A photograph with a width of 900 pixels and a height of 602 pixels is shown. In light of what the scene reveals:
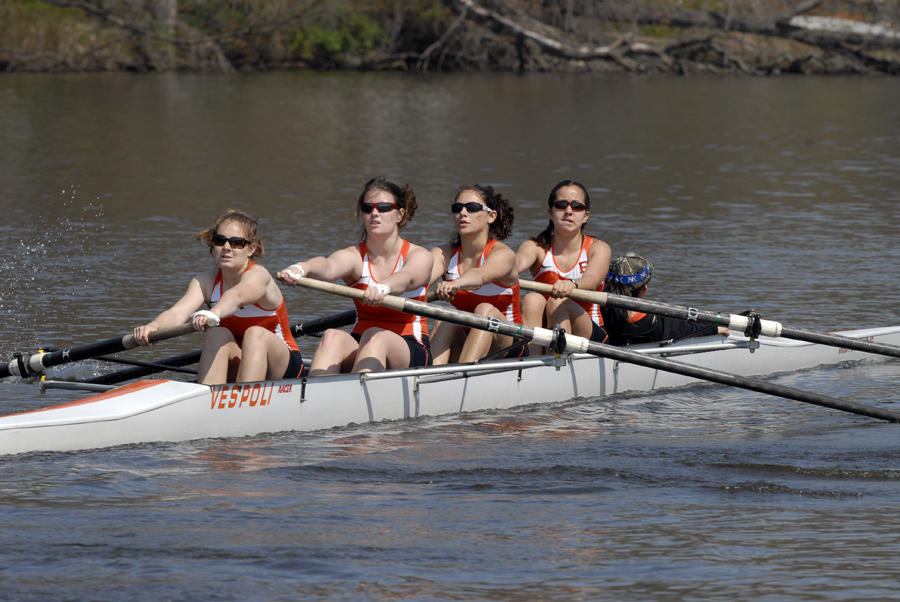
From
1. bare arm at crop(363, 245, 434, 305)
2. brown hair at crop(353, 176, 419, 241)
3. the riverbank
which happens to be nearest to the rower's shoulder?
bare arm at crop(363, 245, 434, 305)

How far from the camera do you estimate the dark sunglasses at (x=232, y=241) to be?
617 centimetres

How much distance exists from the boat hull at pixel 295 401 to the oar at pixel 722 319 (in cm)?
35

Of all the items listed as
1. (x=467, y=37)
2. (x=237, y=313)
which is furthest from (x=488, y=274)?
(x=467, y=37)

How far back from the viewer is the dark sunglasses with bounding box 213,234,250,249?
6172 mm

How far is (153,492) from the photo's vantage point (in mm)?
5449

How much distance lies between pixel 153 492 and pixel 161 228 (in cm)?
861

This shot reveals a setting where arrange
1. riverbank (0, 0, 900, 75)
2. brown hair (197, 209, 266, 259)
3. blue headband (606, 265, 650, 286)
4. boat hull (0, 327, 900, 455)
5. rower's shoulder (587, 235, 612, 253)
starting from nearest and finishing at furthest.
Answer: boat hull (0, 327, 900, 455) < brown hair (197, 209, 266, 259) < rower's shoulder (587, 235, 612, 253) < blue headband (606, 265, 650, 286) < riverbank (0, 0, 900, 75)

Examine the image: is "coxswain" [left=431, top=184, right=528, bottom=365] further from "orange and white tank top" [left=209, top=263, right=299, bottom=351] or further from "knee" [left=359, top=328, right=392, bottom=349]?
"orange and white tank top" [left=209, top=263, right=299, bottom=351]

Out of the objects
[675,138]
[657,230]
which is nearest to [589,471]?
[657,230]

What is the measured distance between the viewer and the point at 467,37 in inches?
1698

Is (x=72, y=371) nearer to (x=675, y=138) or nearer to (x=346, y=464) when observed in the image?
(x=346, y=464)

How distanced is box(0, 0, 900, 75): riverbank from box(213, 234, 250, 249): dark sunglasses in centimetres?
3533

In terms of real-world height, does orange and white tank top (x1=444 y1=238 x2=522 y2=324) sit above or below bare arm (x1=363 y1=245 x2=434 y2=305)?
below

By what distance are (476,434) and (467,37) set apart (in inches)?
1493
